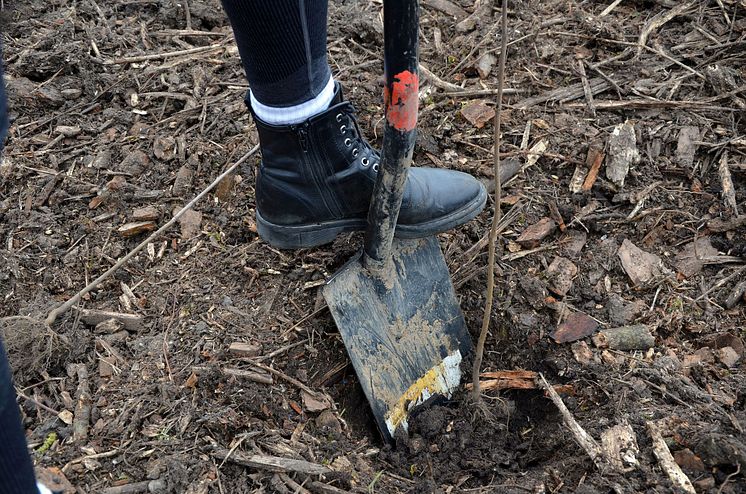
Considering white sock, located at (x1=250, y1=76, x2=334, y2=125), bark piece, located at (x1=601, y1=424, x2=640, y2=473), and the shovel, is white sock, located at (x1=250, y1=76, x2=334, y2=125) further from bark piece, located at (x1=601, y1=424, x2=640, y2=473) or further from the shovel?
bark piece, located at (x1=601, y1=424, x2=640, y2=473)

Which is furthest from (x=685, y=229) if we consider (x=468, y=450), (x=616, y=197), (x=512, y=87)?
(x=468, y=450)

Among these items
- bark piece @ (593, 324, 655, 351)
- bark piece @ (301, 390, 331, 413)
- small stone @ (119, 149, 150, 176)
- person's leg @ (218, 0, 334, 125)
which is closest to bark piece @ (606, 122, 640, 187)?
bark piece @ (593, 324, 655, 351)

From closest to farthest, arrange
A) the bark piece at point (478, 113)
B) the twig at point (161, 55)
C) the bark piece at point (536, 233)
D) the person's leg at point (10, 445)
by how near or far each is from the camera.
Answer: the person's leg at point (10, 445) → the bark piece at point (536, 233) → the bark piece at point (478, 113) → the twig at point (161, 55)

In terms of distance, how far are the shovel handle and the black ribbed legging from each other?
24cm

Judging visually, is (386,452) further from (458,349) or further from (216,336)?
(216,336)

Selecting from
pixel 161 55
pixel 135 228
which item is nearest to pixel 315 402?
pixel 135 228

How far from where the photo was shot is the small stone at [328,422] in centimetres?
228

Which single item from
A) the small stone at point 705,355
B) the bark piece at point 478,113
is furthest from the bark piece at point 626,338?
the bark piece at point 478,113

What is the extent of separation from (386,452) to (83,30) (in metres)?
2.48

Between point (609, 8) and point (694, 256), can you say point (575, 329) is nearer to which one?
point (694, 256)

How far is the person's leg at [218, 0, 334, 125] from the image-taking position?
1842mm

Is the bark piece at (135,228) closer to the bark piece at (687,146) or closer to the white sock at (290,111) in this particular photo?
the white sock at (290,111)

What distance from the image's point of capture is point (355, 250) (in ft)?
8.66

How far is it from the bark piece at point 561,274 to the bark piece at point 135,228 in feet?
5.04
